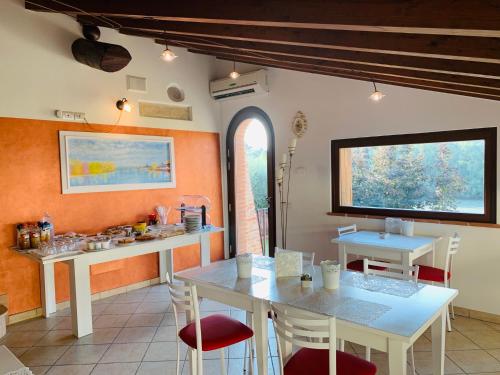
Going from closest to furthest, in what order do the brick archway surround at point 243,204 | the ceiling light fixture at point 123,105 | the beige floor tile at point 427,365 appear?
the beige floor tile at point 427,365, the ceiling light fixture at point 123,105, the brick archway surround at point 243,204

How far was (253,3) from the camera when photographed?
192cm

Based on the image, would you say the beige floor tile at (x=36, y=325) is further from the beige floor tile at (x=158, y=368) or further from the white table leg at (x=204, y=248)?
the white table leg at (x=204, y=248)

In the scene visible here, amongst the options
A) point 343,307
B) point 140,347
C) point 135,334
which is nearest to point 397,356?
point 343,307

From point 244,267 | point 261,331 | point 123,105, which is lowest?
point 261,331

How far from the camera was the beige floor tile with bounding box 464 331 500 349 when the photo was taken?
309 centimetres

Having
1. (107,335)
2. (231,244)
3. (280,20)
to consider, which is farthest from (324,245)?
(280,20)

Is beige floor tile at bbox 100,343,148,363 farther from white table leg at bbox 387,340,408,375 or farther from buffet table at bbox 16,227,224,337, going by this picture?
white table leg at bbox 387,340,408,375

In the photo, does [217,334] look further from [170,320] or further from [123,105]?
[123,105]

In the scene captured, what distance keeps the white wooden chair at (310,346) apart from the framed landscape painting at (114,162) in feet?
10.4

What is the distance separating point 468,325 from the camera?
3.49 metres

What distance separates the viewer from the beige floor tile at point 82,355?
3.03m

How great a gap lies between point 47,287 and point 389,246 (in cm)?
353

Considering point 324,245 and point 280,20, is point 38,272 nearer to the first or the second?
point 324,245

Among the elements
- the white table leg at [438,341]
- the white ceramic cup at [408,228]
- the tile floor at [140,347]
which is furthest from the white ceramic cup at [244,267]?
the white ceramic cup at [408,228]
